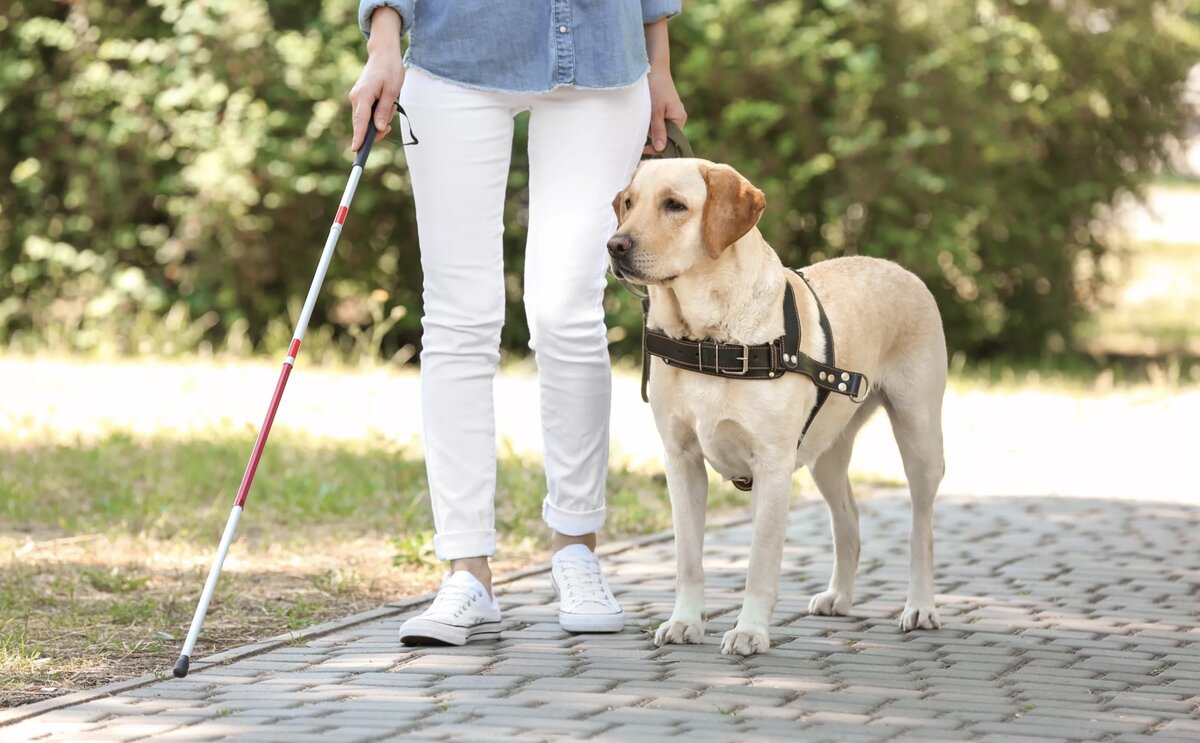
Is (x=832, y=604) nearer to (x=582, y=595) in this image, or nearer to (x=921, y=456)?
(x=921, y=456)

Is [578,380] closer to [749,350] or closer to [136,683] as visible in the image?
[749,350]

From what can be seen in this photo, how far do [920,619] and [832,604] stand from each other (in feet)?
0.98

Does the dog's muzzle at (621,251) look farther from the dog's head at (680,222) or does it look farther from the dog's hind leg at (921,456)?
the dog's hind leg at (921,456)

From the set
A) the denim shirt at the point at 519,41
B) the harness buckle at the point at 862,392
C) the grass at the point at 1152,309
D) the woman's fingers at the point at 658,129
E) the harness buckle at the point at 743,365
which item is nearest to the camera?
the harness buckle at the point at 743,365

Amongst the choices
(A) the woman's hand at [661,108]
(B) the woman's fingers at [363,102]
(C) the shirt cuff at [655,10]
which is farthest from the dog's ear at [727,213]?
(B) the woman's fingers at [363,102]

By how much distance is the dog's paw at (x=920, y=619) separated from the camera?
4.73m

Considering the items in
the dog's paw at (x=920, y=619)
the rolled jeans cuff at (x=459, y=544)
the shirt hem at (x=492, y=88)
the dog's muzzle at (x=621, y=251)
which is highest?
the shirt hem at (x=492, y=88)

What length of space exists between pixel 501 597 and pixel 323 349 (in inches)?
291

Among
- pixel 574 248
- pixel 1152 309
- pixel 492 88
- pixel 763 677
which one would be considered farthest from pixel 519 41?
pixel 1152 309

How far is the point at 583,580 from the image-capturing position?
4.66 meters

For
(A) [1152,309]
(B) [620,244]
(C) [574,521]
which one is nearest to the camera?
(B) [620,244]

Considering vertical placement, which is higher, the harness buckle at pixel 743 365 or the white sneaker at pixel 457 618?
the harness buckle at pixel 743 365

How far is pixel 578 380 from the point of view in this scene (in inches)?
183

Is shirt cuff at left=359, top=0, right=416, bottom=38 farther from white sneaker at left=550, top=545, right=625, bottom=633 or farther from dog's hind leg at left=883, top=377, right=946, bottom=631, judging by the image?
dog's hind leg at left=883, top=377, right=946, bottom=631
